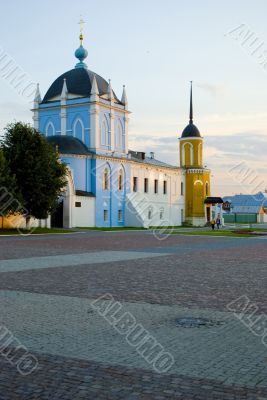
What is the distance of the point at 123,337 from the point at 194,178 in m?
72.2

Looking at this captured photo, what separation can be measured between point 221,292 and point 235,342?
14.5 ft

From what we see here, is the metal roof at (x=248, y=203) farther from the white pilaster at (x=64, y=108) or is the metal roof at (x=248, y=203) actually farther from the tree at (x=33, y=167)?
the tree at (x=33, y=167)

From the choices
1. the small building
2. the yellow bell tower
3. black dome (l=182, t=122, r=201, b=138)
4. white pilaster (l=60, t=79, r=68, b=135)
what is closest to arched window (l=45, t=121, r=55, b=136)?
white pilaster (l=60, t=79, r=68, b=135)

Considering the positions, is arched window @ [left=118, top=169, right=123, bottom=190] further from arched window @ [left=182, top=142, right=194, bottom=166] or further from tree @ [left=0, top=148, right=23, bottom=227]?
tree @ [left=0, top=148, right=23, bottom=227]

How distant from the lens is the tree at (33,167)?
1636 inches

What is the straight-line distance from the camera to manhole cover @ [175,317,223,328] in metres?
7.96

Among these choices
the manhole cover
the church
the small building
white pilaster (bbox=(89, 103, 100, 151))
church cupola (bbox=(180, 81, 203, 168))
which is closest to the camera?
the manhole cover

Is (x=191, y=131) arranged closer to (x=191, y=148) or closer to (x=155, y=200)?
(x=191, y=148)

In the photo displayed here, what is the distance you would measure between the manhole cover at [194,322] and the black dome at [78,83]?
2163 inches

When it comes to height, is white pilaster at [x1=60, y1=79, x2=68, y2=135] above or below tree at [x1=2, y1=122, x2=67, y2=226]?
above

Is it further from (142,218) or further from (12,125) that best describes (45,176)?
(142,218)

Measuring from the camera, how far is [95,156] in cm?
5941

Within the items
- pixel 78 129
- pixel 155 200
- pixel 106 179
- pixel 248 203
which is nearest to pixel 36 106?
pixel 78 129

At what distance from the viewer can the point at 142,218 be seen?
210ft
